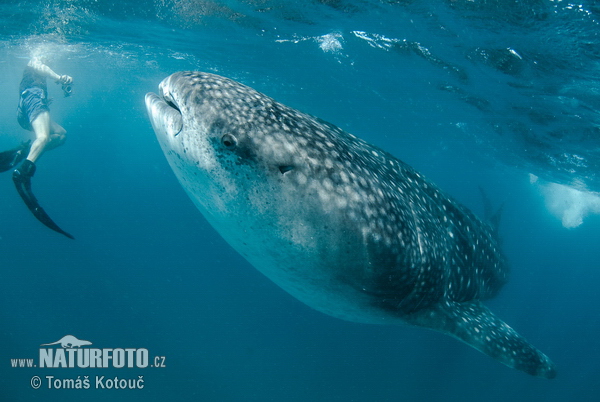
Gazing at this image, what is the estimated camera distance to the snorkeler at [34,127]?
5.91m

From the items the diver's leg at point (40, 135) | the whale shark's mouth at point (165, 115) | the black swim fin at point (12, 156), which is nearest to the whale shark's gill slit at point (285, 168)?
the whale shark's mouth at point (165, 115)

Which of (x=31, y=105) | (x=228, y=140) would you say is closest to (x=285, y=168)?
(x=228, y=140)

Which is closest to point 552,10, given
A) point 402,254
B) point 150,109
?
point 402,254

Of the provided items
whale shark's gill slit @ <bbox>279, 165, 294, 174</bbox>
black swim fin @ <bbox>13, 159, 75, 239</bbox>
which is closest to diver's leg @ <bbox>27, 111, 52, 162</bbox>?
black swim fin @ <bbox>13, 159, 75, 239</bbox>

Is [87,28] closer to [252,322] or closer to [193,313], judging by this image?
[193,313]

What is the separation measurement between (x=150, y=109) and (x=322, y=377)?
14342mm

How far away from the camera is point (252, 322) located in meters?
18.3

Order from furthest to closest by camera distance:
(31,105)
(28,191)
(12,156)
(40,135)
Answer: (31,105) → (40,135) → (12,156) → (28,191)

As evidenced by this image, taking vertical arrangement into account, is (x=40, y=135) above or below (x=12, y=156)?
below

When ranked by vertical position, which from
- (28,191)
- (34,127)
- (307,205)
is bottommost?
(34,127)

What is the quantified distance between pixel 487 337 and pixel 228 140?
3994 mm

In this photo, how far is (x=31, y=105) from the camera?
36.3 ft
